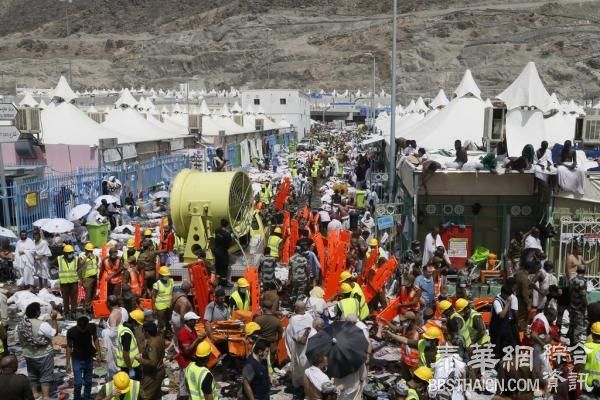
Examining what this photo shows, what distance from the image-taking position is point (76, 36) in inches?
5487

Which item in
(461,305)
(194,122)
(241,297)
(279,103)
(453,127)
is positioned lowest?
(241,297)

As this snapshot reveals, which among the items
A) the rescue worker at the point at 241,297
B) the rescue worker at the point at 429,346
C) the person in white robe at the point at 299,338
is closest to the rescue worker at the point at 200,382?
the person in white robe at the point at 299,338

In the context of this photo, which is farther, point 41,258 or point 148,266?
point 41,258

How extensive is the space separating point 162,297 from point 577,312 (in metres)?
5.32

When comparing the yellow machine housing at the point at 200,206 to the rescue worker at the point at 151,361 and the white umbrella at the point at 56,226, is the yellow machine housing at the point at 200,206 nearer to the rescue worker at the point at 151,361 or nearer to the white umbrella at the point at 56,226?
the white umbrella at the point at 56,226

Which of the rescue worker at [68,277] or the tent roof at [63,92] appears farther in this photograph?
the tent roof at [63,92]

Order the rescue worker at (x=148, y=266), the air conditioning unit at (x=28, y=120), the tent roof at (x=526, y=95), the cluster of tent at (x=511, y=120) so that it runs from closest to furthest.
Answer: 1. the rescue worker at (x=148, y=266)
2. the cluster of tent at (x=511, y=120)
3. the tent roof at (x=526, y=95)
4. the air conditioning unit at (x=28, y=120)

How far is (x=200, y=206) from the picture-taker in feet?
31.7

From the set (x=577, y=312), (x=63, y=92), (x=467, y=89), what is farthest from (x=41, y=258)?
(x=63, y=92)

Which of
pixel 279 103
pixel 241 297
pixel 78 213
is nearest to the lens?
pixel 241 297

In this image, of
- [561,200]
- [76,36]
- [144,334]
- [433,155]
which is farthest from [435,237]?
[76,36]

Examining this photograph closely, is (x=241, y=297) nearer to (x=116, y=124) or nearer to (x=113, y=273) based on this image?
(x=113, y=273)

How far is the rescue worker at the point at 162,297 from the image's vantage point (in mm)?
7797

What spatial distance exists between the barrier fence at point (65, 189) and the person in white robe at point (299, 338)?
8.60m
